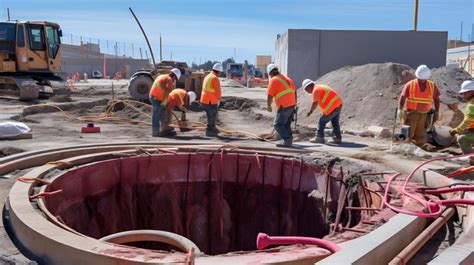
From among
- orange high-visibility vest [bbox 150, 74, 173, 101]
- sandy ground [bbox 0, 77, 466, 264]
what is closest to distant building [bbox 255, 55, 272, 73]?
sandy ground [bbox 0, 77, 466, 264]

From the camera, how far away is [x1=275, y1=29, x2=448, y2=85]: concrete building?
1961 cm

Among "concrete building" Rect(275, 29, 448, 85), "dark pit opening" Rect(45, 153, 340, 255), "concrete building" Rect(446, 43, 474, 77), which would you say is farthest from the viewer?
"concrete building" Rect(446, 43, 474, 77)

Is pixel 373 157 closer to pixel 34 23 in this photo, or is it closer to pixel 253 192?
pixel 253 192

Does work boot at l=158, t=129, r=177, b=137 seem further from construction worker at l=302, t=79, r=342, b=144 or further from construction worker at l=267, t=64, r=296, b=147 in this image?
construction worker at l=302, t=79, r=342, b=144

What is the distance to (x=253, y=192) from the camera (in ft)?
24.0

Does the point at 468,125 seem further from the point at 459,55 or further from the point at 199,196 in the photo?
the point at 459,55

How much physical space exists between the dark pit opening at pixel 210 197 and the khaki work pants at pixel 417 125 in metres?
3.45

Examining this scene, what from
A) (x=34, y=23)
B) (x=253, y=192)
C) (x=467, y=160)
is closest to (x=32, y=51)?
(x=34, y=23)

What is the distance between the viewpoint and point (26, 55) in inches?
803

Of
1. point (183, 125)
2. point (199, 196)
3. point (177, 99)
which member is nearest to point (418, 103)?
point (199, 196)

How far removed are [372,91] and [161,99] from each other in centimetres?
756

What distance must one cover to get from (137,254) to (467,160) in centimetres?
610

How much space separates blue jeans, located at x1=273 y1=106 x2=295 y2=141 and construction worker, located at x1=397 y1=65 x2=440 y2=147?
2.07m

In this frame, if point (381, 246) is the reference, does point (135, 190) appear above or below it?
below
